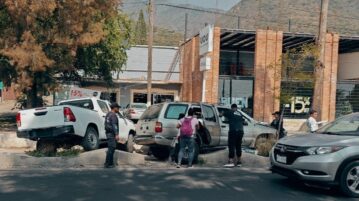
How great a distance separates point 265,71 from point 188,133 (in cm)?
1989

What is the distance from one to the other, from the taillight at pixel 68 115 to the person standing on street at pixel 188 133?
3.15 metres

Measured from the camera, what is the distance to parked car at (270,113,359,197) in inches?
363

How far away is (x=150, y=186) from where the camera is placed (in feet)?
33.0

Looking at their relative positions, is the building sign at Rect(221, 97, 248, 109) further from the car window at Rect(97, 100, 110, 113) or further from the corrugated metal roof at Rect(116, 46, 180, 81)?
the car window at Rect(97, 100, 110, 113)

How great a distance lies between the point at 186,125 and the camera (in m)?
13.1

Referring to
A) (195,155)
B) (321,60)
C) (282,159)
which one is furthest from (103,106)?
(282,159)

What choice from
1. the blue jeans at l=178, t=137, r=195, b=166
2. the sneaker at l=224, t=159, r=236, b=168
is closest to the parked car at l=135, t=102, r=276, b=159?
the blue jeans at l=178, t=137, r=195, b=166

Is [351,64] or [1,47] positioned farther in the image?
[351,64]

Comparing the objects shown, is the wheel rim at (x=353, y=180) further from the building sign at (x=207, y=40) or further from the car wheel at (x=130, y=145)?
the building sign at (x=207, y=40)

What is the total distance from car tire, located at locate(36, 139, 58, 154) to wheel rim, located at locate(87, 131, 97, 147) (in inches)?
41.5

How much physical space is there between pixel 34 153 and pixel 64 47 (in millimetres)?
8943

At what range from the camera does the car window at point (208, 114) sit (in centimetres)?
1491

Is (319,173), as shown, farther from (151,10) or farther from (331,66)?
(331,66)

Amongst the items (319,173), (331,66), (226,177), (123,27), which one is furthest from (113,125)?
(331,66)
